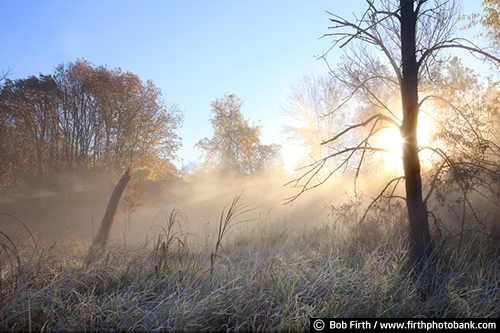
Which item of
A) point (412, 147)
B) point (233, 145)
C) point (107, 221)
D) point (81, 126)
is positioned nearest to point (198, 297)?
point (412, 147)

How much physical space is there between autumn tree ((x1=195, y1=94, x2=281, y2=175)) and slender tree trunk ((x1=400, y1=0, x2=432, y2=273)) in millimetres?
20627

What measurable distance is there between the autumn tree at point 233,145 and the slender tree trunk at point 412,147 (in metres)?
20.6

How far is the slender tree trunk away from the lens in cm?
449

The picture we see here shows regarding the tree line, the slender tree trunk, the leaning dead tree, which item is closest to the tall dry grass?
the slender tree trunk

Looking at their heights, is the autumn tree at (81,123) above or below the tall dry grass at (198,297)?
above

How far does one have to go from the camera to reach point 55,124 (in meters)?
17.3

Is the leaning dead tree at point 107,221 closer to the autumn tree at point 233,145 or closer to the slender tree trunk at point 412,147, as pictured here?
the slender tree trunk at point 412,147

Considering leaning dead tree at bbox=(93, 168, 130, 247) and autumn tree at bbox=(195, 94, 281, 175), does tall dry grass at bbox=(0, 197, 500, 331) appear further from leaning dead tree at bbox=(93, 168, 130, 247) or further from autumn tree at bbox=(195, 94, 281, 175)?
autumn tree at bbox=(195, 94, 281, 175)

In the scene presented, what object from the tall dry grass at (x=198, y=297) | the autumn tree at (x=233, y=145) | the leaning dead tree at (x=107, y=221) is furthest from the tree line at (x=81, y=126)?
the tall dry grass at (x=198, y=297)

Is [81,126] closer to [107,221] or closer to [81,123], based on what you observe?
[81,123]

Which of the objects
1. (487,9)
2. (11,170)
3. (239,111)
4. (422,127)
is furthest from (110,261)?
(239,111)

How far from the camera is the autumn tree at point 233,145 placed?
25.5 m

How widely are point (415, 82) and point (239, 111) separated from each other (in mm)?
22562

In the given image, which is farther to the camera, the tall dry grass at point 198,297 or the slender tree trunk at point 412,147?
the slender tree trunk at point 412,147
